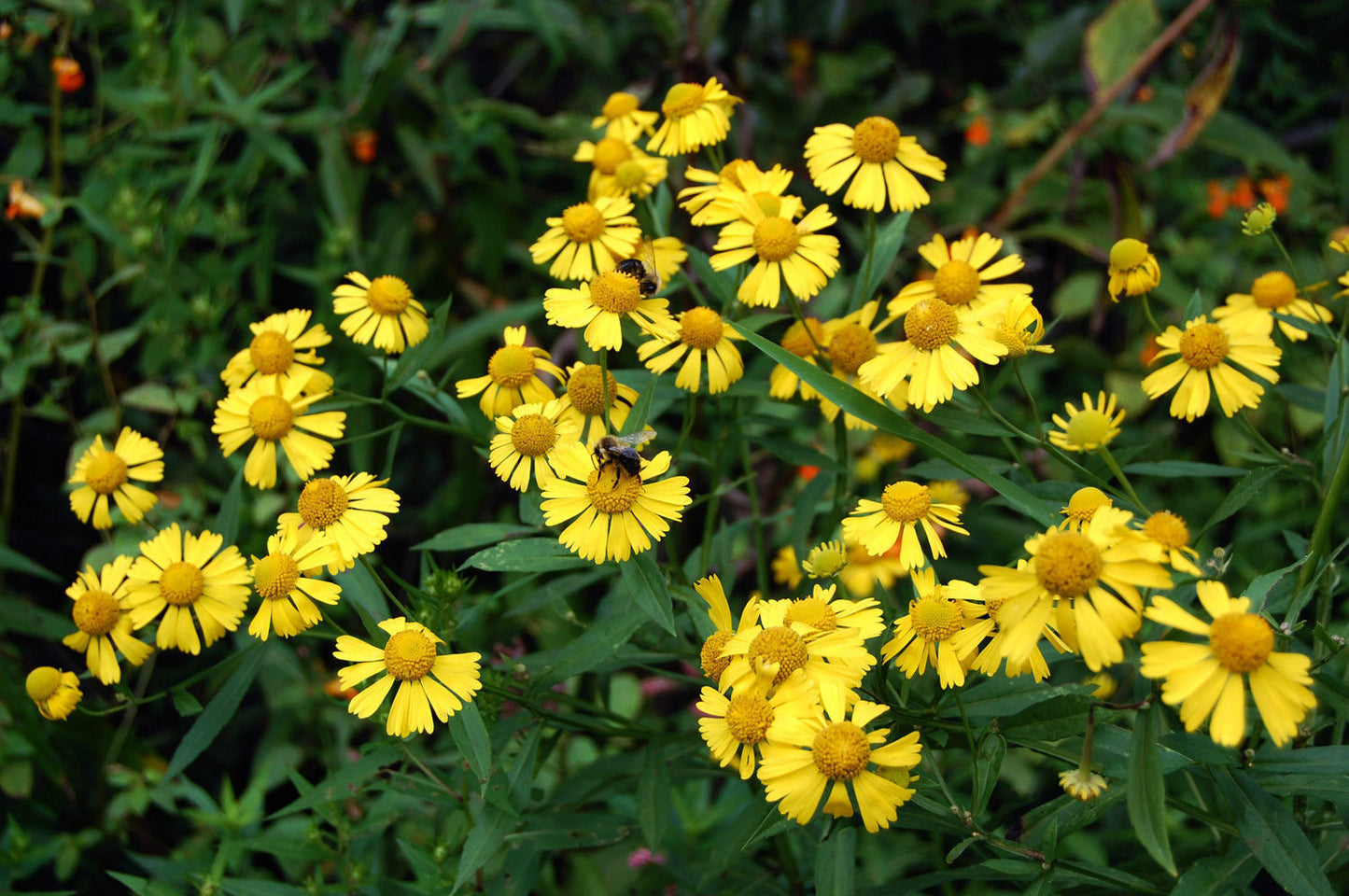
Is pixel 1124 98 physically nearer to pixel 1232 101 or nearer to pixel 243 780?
pixel 1232 101

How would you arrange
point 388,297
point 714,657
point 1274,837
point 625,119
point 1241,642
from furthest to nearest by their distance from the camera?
point 625,119
point 388,297
point 714,657
point 1274,837
point 1241,642

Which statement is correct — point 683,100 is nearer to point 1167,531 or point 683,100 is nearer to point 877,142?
point 877,142

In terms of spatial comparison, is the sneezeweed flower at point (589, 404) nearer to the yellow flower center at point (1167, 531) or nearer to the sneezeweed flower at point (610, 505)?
the sneezeweed flower at point (610, 505)

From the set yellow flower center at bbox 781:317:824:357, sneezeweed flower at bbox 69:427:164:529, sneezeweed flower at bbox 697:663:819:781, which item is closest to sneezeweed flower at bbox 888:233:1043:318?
yellow flower center at bbox 781:317:824:357

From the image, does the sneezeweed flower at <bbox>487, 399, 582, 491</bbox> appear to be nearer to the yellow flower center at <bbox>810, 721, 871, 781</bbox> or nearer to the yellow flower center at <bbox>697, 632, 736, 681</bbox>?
the yellow flower center at <bbox>697, 632, 736, 681</bbox>

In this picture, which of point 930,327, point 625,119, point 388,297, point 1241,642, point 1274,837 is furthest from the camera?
point 625,119

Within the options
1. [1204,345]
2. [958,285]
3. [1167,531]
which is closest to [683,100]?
[958,285]
